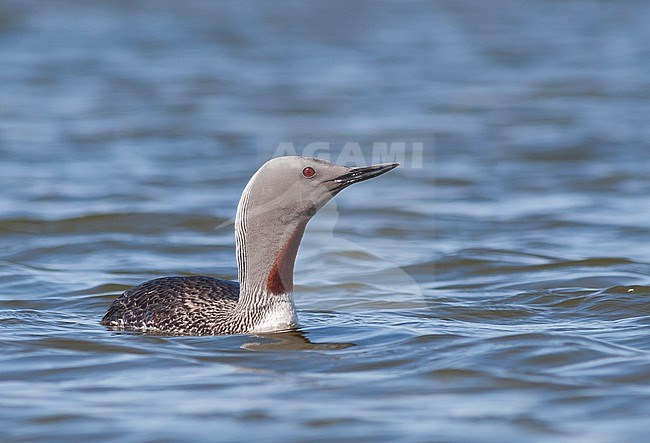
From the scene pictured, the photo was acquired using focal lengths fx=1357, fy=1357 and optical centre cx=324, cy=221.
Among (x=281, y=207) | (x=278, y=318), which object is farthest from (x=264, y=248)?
(x=278, y=318)

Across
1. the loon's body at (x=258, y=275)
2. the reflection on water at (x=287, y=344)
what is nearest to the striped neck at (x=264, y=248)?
the loon's body at (x=258, y=275)

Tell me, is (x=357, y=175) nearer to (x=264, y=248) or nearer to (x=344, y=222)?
(x=264, y=248)

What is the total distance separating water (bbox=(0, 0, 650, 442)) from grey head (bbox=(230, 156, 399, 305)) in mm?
406

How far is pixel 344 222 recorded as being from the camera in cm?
1251

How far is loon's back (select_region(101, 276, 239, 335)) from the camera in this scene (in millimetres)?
8188

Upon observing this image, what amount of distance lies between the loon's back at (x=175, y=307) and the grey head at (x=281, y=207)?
0.38 metres

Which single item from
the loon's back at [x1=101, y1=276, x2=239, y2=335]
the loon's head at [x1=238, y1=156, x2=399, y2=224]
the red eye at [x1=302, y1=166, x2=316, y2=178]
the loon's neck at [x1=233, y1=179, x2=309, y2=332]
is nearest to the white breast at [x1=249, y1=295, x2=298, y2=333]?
the loon's neck at [x1=233, y1=179, x2=309, y2=332]

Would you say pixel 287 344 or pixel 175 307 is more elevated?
pixel 175 307

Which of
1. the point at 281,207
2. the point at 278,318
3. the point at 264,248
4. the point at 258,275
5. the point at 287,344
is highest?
the point at 281,207

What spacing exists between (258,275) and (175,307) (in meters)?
0.60

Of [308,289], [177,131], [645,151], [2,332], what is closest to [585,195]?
[645,151]

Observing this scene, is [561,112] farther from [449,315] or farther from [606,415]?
[606,415]

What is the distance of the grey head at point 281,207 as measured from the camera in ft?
25.3

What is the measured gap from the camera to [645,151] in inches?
613
